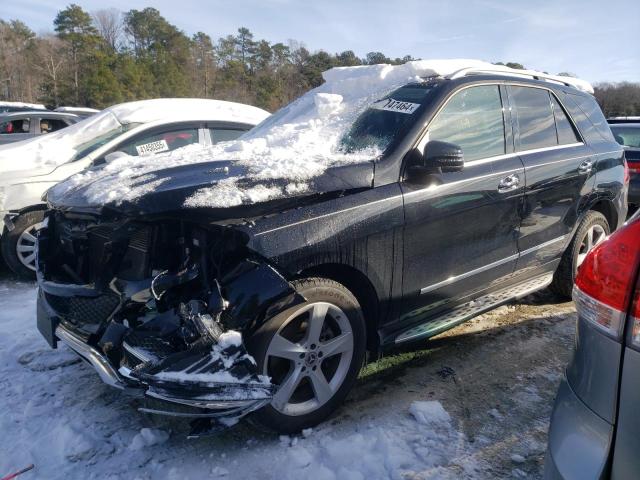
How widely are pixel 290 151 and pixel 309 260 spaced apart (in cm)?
85

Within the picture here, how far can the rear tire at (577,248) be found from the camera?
4.08 meters

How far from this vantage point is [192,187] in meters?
2.36

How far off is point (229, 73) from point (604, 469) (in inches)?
2032

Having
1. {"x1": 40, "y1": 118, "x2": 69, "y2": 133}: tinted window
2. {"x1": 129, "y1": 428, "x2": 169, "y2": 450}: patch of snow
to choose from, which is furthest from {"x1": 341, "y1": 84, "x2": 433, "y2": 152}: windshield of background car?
{"x1": 40, "y1": 118, "x2": 69, "y2": 133}: tinted window

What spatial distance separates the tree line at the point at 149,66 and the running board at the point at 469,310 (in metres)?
33.2

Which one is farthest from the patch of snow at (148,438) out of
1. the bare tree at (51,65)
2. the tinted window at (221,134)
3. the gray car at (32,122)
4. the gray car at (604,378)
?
the bare tree at (51,65)

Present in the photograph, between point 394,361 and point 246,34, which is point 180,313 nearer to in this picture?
point 394,361

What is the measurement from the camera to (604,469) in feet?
4.52

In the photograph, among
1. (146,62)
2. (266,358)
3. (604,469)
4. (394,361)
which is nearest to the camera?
(604,469)

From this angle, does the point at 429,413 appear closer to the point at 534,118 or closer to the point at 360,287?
the point at 360,287

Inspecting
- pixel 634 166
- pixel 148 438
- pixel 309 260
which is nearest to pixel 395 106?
pixel 309 260

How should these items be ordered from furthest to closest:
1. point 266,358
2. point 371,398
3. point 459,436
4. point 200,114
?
point 200,114, point 371,398, point 459,436, point 266,358

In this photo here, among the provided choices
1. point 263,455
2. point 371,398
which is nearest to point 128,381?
point 263,455

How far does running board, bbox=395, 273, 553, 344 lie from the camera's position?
296 cm
